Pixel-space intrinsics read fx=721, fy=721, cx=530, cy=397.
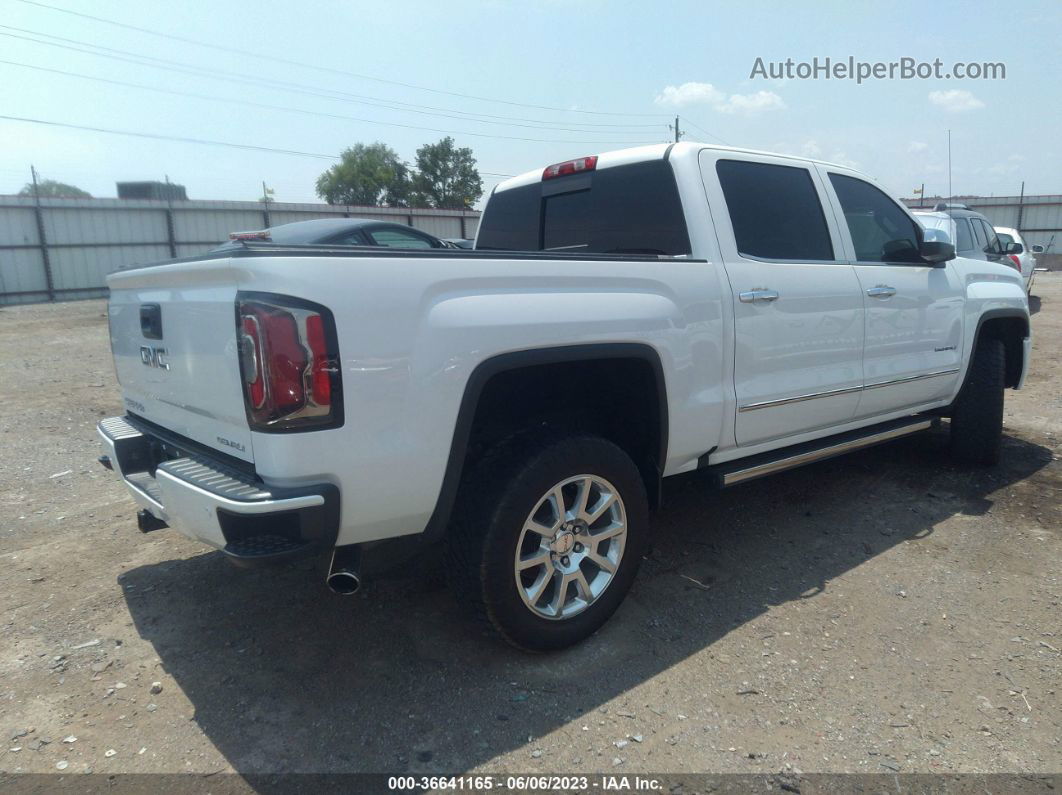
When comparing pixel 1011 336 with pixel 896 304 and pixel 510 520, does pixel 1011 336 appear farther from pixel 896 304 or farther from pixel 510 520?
pixel 510 520

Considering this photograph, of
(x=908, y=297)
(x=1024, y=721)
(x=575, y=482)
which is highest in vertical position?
(x=908, y=297)

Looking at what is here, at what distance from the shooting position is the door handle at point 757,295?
10.5 ft

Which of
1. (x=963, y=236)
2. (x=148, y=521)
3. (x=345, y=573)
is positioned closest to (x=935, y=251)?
(x=345, y=573)

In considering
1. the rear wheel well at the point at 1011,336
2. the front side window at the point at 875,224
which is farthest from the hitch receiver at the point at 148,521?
the rear wheel well at the point at 1011,336

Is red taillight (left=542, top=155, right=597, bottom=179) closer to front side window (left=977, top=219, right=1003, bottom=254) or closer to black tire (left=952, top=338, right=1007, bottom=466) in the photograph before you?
black tire (left=952, top=338, right=1007, bottom=466)

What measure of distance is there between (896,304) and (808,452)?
3.46 feet

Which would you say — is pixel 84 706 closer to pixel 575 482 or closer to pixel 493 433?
pixel 493 433

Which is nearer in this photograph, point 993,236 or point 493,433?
point 493,433

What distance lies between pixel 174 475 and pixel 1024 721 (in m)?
2.95

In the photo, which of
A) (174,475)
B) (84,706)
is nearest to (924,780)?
(174,475)

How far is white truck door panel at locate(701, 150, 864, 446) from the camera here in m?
3.27

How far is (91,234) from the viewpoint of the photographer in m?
20.4

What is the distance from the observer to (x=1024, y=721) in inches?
95.8

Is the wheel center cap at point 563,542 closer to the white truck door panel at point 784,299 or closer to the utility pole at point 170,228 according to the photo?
the white truck door panel at point 784,299
